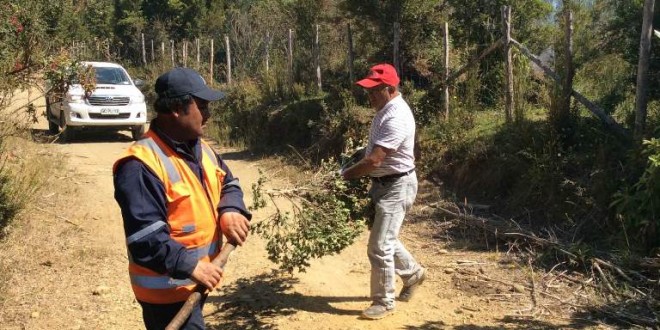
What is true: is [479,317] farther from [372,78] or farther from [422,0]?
[422,0]

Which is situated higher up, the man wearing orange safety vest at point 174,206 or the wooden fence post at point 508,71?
the wooden fence post at point 508,71

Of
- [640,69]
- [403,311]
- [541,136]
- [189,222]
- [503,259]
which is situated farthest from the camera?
[541,136]

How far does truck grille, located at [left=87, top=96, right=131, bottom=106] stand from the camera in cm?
1289

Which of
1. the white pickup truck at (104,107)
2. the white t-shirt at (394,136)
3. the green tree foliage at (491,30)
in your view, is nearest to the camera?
the white t-shirt at (394,136)

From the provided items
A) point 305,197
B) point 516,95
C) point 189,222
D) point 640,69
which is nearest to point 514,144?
point 516,95

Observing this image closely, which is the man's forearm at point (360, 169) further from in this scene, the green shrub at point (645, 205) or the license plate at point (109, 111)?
the license plate at point (109, 111)

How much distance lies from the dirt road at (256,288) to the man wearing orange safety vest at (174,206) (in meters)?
2.06

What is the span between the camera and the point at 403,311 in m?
4.89

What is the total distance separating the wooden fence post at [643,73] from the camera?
6215 millimetres

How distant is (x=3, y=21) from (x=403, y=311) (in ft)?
17.8

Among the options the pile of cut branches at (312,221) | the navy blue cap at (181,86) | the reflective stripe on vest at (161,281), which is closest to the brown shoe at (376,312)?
the pile of cut branches at (312,221)

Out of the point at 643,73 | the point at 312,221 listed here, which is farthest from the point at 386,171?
the point at 643,73

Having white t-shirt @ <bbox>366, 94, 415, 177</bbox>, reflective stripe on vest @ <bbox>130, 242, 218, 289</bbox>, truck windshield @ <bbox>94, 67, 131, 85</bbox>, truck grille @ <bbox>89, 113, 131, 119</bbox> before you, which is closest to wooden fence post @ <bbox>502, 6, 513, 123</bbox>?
white t-shirt @ <bbox>366, 94, 415, 177</bbox>

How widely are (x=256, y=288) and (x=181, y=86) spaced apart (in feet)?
10.2
